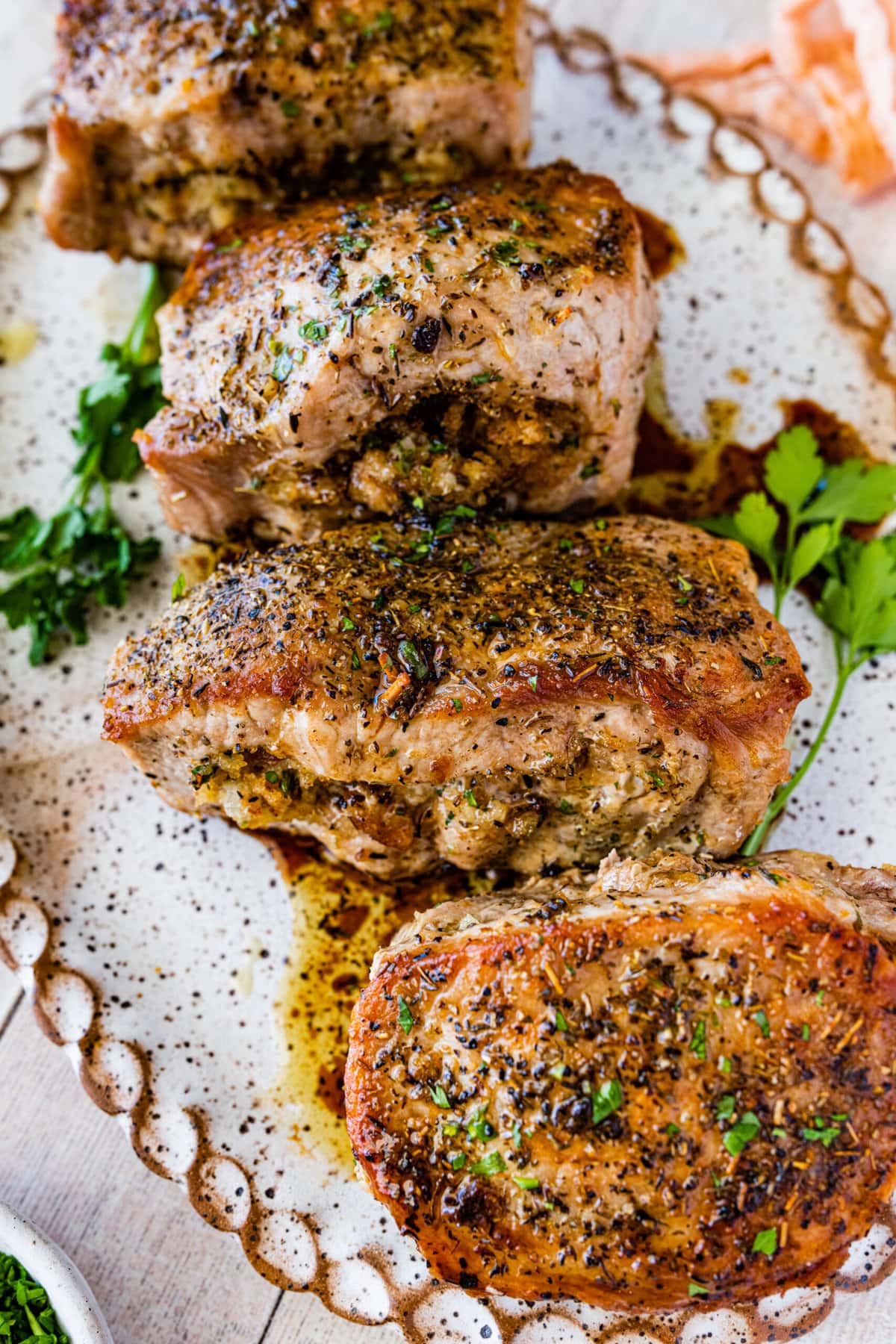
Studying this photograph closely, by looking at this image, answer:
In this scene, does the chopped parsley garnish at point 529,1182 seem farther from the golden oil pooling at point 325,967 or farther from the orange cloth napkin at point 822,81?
the orange cloth napkin at point 822,81

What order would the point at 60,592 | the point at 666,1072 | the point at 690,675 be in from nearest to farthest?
the point at 666,1072, the point at 690,675, the point at 60,592

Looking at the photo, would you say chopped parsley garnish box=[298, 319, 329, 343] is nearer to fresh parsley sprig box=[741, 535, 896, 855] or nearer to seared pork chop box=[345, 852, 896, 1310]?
seared pork chop box=[345, 852, 896, 1310]

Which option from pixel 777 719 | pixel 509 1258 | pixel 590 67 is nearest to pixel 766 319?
pixel 590 67

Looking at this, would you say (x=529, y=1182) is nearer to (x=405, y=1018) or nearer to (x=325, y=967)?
(x=405, y=1018)

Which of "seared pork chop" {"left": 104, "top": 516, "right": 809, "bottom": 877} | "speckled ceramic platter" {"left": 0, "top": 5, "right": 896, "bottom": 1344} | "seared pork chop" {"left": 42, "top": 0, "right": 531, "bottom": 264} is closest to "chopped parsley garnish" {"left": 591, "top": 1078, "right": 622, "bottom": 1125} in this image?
"seared pork chop" {"left": 104, "top": 516, "right": 809, "bottom": 877}

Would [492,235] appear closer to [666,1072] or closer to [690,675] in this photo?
[690,675]

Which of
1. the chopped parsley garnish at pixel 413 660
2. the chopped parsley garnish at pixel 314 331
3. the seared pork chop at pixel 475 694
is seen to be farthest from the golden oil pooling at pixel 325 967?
the chopped parsley garnish at pixel 314 331

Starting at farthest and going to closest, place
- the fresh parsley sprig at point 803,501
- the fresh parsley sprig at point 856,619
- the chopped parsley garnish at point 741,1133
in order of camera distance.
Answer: the fresh parsley sprig at point 803,501 → the fresh parsley sprig at point 856,619 → the chopped parsley garnish at point 741,1133
